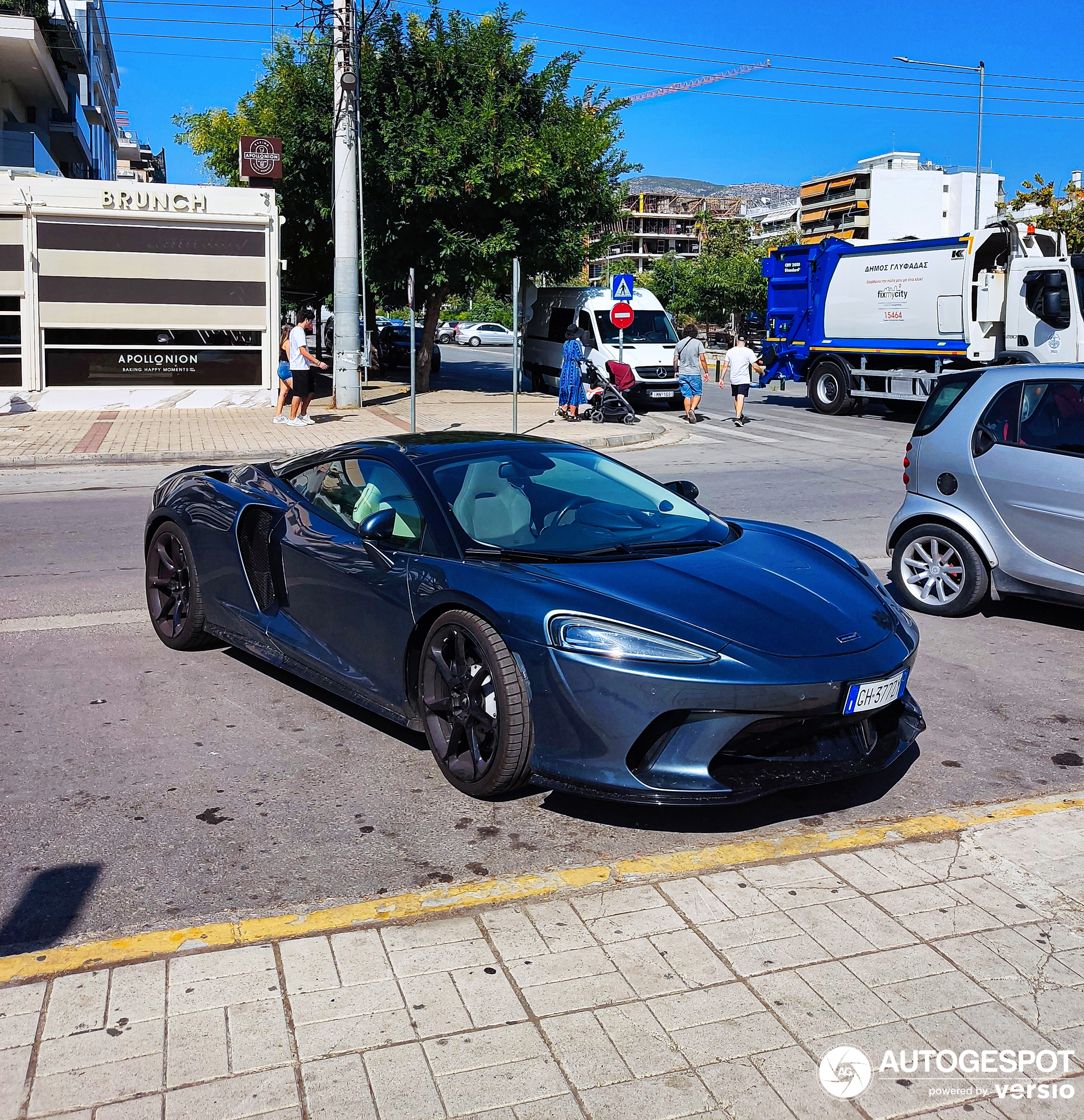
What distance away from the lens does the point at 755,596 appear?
173 inches

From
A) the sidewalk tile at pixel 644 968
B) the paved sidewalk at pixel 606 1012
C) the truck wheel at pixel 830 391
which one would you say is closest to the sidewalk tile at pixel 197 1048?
the paved sidewalk at pixel 606 1012

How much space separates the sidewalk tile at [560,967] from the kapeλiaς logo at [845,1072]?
0.65m

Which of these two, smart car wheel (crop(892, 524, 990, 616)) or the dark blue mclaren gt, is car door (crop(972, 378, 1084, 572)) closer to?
smart car wheel (crop(892, 524, 990, 616))

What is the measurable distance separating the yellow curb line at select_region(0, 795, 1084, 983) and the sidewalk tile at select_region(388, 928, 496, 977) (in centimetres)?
22

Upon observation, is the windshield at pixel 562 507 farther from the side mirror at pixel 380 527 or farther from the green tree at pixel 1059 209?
the green tree at pixel 1059 209

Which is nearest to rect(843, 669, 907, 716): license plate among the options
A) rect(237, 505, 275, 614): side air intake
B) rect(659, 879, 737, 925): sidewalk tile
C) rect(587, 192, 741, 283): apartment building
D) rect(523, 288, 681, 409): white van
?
rect(659, 879, 737, 925): sidewalk tile

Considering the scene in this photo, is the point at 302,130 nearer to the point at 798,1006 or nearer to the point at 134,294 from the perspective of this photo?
the point at 134,294

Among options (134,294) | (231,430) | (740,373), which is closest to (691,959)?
(231,430)

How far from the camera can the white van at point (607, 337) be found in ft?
83.1

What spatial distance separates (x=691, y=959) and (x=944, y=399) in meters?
5.29

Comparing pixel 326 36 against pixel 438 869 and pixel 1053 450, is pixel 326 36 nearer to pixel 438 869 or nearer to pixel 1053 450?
pixel 1053 450

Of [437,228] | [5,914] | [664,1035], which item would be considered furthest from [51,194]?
[664,1035]

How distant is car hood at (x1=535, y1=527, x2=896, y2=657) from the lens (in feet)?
13.6

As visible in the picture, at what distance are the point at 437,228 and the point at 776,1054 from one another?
23.1 metres
